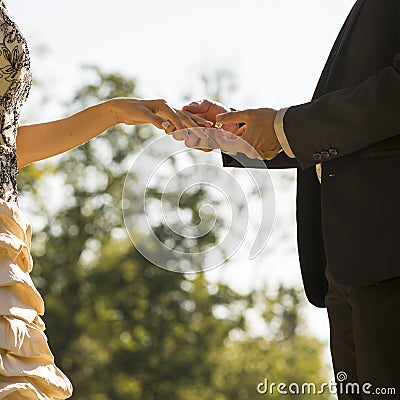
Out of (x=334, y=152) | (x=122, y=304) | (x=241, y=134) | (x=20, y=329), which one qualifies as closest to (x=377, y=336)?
(x=334, y=152)

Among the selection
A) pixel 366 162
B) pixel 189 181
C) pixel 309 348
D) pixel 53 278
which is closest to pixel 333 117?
pixel 366 162

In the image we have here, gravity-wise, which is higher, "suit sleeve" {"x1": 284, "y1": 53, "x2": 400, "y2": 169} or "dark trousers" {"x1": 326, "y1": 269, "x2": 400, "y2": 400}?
"suit sleeve" {"x1": 284, "y1": 53, "x2": 400, "y2": 169}

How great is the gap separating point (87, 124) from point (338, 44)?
842mm

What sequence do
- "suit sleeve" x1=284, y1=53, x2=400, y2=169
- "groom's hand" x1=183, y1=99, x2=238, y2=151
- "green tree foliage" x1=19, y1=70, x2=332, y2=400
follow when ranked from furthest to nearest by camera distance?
"green tree foliage" x1=19, y1=70, x2=332, y2=400 → "groom's hand" x1=183, y1=99, x2=238, y2=151 → "suit sleeve" x1=284, y1=53, x2=400, y2=169

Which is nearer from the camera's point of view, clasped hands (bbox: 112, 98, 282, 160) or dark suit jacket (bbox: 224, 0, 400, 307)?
dark suit jacket (bbox: 224, 0, 400, 307)

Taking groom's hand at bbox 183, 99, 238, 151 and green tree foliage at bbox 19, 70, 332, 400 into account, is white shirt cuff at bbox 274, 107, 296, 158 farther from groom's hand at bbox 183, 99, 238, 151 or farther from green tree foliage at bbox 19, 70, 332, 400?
green tree foliage at bbox 19, 70, 332, 400

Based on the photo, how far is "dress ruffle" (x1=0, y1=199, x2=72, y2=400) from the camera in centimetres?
251

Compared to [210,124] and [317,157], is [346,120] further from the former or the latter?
[210,124]

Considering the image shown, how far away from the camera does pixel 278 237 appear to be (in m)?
19.4

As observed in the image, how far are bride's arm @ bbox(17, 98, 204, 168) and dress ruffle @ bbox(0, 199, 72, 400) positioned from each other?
0.38m

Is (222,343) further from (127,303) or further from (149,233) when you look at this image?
(149,233)

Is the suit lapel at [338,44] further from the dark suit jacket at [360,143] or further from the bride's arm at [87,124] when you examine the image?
the bride's arm at [87,124]

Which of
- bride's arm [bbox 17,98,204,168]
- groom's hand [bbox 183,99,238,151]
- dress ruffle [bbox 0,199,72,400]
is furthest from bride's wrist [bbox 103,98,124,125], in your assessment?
dress ruffle [bbox 0,199,72,400]

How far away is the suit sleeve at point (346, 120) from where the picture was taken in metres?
2.37
